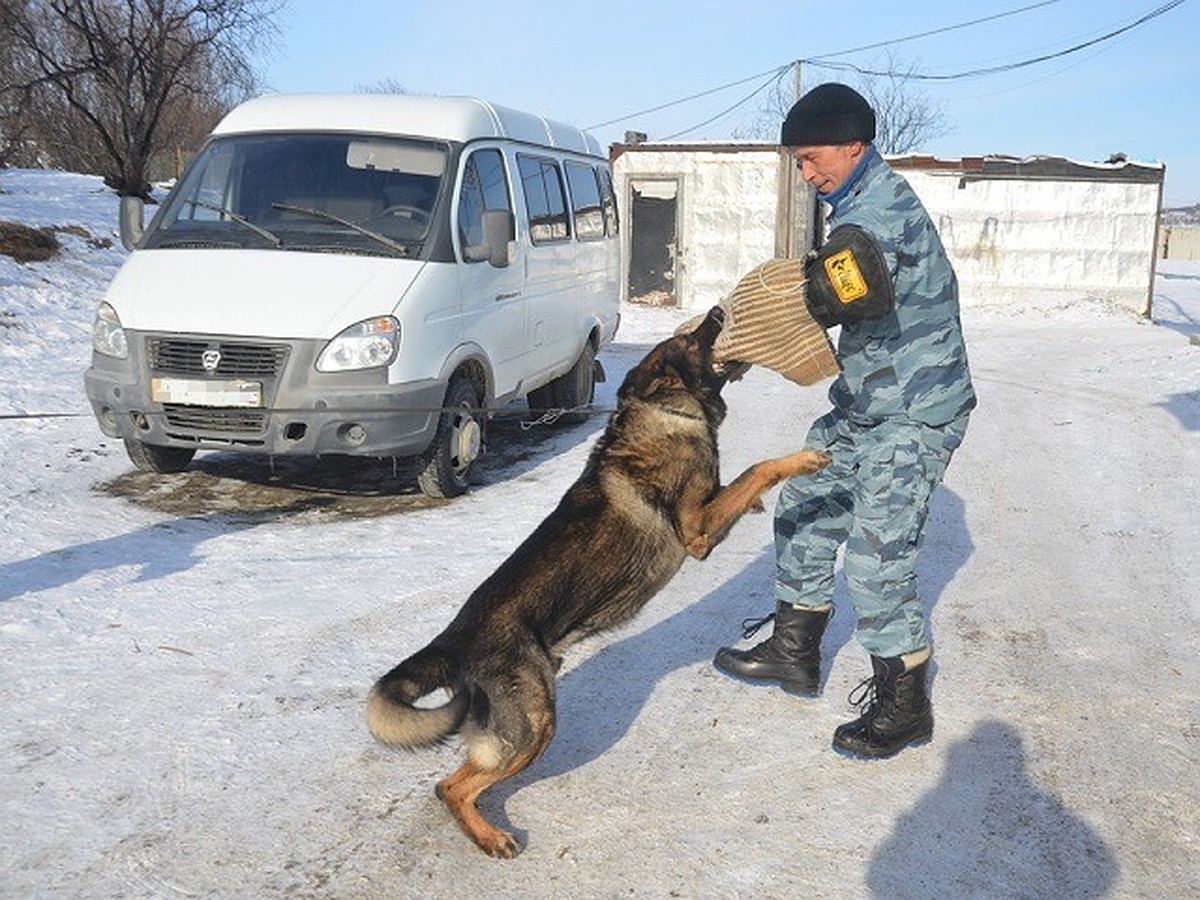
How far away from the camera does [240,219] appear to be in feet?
21.7

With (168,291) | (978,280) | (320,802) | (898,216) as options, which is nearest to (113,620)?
(320,802)

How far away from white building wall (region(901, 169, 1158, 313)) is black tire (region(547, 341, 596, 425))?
→ 1120cm

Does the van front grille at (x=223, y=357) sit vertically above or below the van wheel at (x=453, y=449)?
above

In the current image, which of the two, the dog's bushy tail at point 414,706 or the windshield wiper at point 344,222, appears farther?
the windshield wiper at point 344,222

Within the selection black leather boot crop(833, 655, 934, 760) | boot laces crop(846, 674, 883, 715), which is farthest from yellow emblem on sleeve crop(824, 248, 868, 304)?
boot laces crop(846, 674, 883, 715)

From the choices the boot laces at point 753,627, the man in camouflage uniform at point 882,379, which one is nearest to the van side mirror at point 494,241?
the boot laces at point 753,627

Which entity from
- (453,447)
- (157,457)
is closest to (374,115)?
(453,447)

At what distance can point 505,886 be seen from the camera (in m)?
2.83

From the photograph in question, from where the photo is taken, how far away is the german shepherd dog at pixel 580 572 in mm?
2967

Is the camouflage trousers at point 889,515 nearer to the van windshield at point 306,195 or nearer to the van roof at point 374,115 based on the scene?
the van windshield at point 306,195

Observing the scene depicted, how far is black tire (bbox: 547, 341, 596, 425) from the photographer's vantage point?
9203mm

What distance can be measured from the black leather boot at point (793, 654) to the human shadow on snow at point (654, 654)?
22cm

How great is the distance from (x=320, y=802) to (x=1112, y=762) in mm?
2520

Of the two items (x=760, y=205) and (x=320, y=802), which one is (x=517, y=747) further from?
(x=760, y=205)
